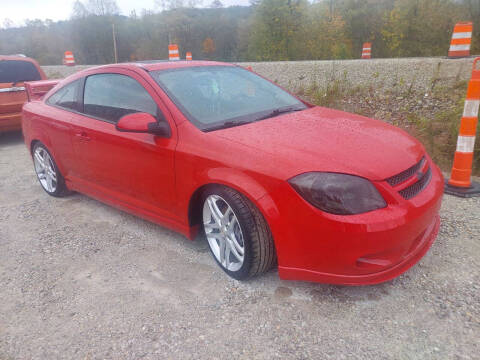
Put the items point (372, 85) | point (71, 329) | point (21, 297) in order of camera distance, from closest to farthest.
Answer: point (71, 329) < point (21, 297) < point (372, 85)

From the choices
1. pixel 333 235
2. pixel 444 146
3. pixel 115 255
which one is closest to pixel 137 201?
pixel 115 255

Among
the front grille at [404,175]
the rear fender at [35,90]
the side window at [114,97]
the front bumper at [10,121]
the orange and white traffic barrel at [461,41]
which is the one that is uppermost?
the orange and white traffic barrel at [461,41]

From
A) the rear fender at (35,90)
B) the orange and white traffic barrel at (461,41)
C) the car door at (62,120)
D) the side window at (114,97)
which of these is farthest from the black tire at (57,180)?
the orange and white traffic barrel at (461,41)

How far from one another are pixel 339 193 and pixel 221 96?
1.39 m

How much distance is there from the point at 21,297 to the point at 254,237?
166 cm

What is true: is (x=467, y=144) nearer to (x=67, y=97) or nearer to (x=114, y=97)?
(x=114, y=97)

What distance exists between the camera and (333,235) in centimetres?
203

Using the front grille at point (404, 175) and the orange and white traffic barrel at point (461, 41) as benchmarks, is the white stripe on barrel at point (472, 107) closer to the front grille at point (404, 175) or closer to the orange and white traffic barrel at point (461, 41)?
the front grille at point (404, 175)

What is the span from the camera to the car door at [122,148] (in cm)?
282

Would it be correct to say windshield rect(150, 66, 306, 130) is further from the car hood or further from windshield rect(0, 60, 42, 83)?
windshield rect(0, 60, 42, 83)

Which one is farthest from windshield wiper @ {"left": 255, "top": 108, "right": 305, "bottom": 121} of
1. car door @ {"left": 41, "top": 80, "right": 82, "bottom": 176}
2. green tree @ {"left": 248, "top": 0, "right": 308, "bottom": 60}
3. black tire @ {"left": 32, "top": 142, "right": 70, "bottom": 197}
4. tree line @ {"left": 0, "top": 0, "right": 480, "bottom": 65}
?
green tree @ {"left": 248, "top": 0, "right": 308, "bottom": 60}

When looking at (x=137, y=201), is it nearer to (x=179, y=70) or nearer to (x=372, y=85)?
(x=179, y=70)

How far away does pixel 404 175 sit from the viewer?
2.27 metres

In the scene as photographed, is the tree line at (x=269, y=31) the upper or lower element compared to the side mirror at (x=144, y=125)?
upper
